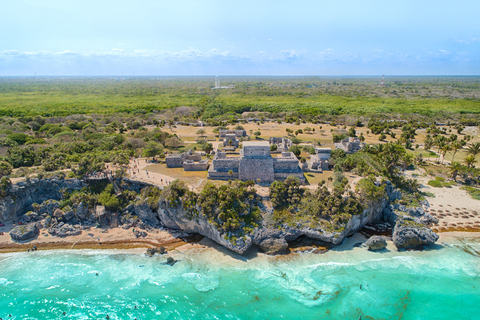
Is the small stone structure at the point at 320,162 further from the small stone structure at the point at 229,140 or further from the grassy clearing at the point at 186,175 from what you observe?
the small stone structure at the point at 229,140

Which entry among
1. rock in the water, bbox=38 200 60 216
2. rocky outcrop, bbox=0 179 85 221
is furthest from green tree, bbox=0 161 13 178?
rock in the water, bbox=38 200 60 216

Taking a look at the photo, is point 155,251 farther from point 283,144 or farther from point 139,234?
point 283,144

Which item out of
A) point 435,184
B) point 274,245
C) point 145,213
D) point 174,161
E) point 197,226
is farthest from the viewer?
point 174,161

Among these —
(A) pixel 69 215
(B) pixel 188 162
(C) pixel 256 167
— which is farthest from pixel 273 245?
(A) pixel 69 215

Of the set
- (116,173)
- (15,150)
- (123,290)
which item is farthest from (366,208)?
(15,150)

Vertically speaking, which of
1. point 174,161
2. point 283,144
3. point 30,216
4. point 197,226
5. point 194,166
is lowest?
point 30,216

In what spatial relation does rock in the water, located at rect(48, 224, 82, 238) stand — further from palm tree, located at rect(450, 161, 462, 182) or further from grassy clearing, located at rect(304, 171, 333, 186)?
palm tree, located at rect(450, 161, 462, 182)

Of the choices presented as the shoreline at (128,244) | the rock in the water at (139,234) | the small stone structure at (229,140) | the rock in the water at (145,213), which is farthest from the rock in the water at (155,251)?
the small stone structure at (229,140)
